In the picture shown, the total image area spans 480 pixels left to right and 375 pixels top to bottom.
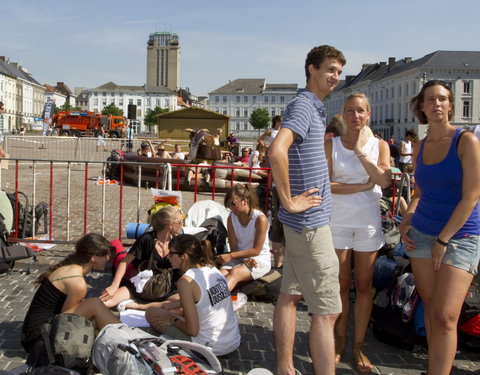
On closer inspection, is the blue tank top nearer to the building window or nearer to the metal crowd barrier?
the metal crowd barrier

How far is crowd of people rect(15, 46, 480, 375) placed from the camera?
9.96 feet

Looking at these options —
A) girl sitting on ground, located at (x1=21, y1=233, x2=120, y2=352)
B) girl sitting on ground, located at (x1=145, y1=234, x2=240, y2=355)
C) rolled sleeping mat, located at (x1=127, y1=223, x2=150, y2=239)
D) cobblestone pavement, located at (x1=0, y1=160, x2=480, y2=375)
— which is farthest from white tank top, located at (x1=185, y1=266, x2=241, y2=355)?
rolled sleeping mat, located at (x1=127, y1=223, x2=150, y2=239)

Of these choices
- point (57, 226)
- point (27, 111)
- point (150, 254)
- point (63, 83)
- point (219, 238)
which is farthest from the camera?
point (63, 83)

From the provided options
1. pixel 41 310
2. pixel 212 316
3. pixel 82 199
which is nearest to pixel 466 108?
pixel 82 199

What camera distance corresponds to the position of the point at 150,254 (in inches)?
221

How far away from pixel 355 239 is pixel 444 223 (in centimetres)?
80

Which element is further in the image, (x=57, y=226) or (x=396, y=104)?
(x=396, y=104)

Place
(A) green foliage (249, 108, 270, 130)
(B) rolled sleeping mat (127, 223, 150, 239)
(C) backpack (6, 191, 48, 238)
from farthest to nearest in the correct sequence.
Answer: (A) green foliage (249, 108, 270, 130) → (C) backpack (6, 191, 48, 238) → (B) rolled sleeping mat (127, 223, 150, 239)

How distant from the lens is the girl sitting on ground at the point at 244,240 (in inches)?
219

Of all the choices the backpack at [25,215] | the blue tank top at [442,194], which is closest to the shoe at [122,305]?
the backpack at [25,215]

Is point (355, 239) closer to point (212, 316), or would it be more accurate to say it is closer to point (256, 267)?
point (212, 316)

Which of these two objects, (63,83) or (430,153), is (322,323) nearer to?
(430,153)

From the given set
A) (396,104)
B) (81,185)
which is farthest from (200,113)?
(396,104)

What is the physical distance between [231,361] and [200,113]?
4279 cm
